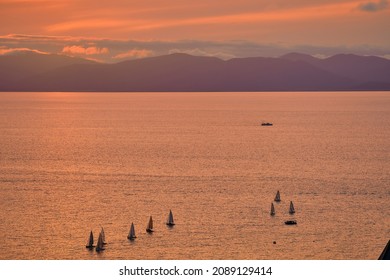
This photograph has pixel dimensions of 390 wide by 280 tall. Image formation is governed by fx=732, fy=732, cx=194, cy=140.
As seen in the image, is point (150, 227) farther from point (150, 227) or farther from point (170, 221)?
point (170, 221)

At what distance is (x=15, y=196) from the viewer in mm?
108750

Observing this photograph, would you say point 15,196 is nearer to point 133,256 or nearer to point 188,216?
point 188,216

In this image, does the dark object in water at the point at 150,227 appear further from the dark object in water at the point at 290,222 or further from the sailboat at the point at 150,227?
the dark object in water at the point at 290,222

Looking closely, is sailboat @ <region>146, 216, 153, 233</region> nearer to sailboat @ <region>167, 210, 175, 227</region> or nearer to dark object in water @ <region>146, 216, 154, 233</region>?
dark object in water @ <region>146, 216, 154, 233</region>

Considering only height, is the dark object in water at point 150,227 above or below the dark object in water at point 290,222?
above

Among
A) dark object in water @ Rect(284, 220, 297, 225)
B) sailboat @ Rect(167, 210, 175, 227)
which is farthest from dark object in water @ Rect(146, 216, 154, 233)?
dark object in water @ Rect(284, 220, 297, 225)

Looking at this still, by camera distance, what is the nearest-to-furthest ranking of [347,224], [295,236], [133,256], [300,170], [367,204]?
[133,256] < [295,236] < [347,224] < [367,204] < [300,170]

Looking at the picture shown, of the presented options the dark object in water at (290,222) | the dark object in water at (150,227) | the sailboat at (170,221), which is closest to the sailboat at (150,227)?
the dark object in water at (150,227)

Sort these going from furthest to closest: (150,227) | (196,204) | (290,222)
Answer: (196,204) → (290,222) → (150,227)

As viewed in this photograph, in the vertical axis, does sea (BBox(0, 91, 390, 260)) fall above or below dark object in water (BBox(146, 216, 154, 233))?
below

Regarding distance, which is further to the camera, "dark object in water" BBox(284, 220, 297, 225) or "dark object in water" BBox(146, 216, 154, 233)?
"dark object in water" BBox(284, 220, 297, 225)

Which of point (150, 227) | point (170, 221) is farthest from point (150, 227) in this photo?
point (170, 221)

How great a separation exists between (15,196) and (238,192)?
3327 centimetres
